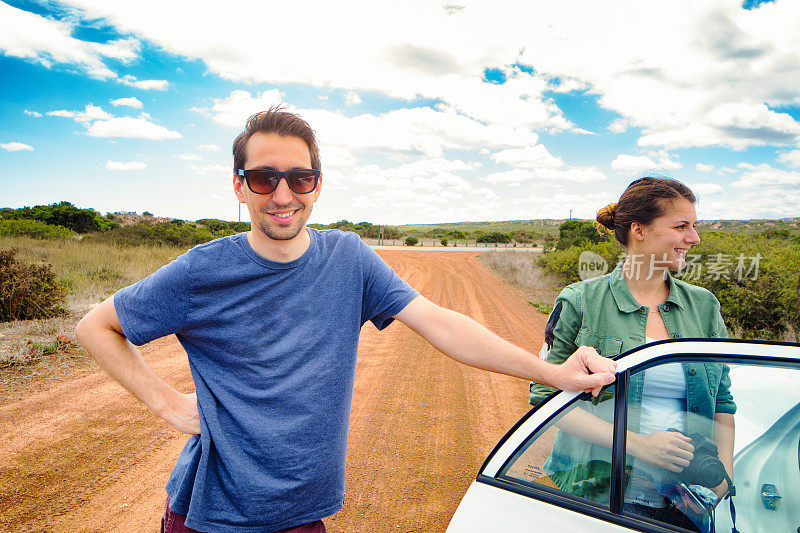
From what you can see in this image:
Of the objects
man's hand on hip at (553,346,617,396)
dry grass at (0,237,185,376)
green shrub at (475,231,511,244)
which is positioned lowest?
dry grass at (0,237,185,376)

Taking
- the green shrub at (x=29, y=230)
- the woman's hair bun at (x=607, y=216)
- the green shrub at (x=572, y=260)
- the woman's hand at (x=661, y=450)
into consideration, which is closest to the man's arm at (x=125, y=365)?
the woman's hand at (x=661, y=450)

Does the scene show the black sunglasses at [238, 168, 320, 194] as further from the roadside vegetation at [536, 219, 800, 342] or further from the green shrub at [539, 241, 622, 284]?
the green shrub at [539, 241, 622, 284]

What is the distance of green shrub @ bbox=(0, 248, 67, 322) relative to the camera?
8.14m

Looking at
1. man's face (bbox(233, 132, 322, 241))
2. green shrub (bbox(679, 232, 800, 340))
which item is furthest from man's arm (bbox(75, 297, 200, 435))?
green shrub (bbox(679, 232, 800, 340))

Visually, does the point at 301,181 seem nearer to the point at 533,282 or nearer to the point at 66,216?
the point at 533,282

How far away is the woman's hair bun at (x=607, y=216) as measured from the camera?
9.23 ft

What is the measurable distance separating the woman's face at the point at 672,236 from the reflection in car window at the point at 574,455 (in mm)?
1153

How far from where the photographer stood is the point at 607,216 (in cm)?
284

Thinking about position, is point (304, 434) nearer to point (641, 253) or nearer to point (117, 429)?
point (641, 253)

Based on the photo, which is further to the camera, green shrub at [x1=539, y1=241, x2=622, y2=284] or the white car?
green shrub at [x1=539, y1=241, x2=622, y2=284]

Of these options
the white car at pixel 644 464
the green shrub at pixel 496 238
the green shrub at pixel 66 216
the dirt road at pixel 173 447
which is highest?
the green shrub at pixel 496 238

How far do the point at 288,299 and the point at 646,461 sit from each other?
1238 millimetres

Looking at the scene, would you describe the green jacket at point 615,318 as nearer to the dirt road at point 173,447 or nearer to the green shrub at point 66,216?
the dirt road at point 173,447

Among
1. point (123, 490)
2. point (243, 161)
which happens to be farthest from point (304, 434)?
point (123, 490)
